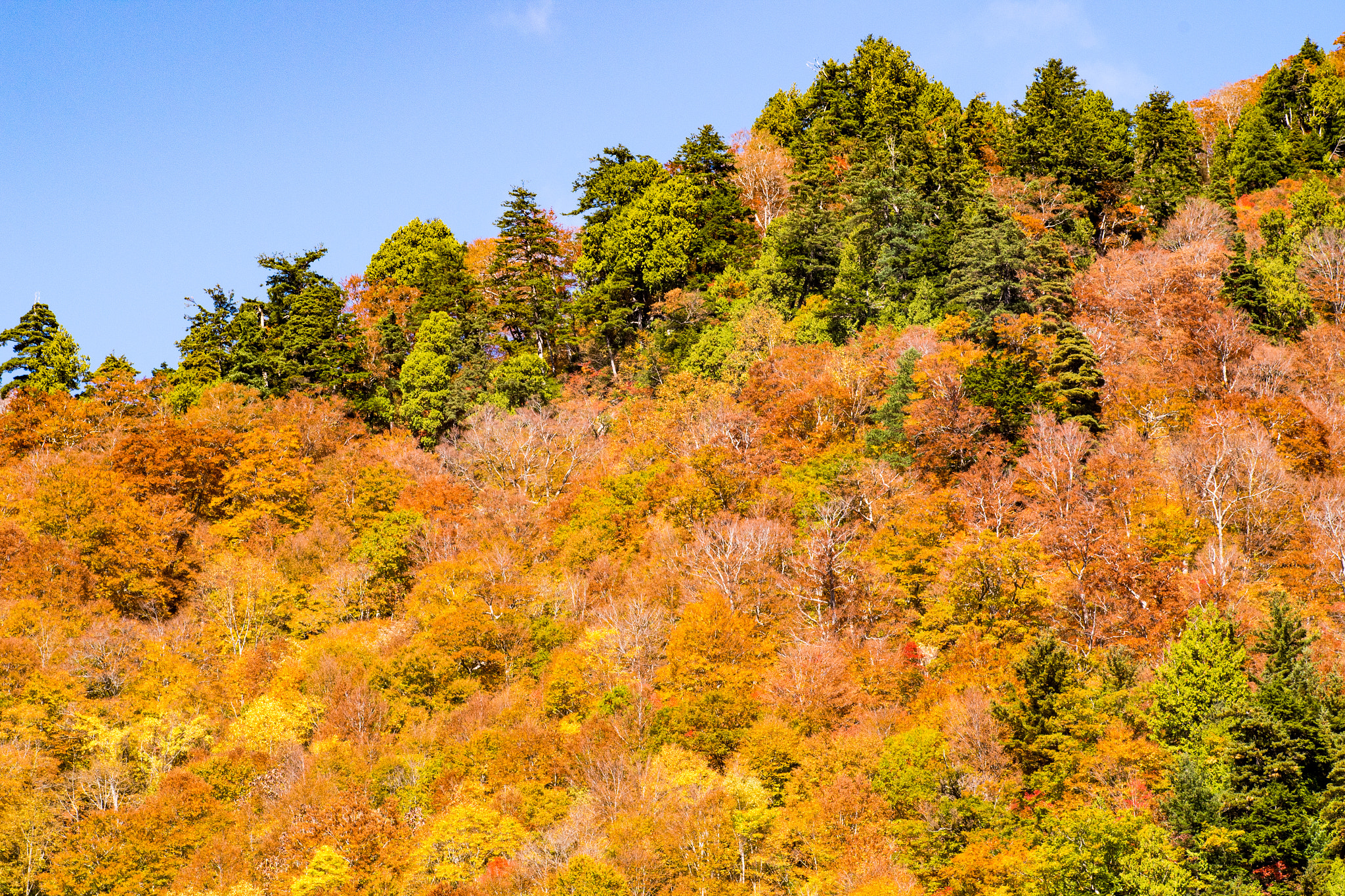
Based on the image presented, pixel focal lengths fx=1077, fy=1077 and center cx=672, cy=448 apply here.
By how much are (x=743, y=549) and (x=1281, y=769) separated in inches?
911

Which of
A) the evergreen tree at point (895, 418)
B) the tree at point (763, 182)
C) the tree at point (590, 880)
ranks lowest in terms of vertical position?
the tree at point (590, 880)

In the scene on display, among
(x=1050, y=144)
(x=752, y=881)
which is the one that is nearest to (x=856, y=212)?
(x=1050, y=144)

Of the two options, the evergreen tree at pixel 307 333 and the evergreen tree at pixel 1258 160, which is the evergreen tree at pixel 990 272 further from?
the evergreen tree at pixel 307 333

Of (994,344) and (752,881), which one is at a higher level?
(994,344)

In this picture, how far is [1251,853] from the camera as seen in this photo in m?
33.5

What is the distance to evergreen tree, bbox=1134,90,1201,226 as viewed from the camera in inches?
2820

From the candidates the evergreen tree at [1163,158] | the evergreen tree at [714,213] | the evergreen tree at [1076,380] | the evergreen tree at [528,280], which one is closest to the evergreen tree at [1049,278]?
the evergreen tree at [1076,380]

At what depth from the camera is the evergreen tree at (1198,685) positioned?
36.0 m

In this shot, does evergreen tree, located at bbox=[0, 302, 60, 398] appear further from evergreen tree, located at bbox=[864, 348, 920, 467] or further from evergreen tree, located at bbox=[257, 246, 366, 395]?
evergreen tree, located at bbox=[864, 348, 920, 467]

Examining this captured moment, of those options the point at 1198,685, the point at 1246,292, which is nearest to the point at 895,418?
the point at 1246,292

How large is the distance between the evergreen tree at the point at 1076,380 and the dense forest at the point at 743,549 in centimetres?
40

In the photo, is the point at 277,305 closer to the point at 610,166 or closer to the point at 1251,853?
the point at 610,166

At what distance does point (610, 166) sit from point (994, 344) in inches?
1372

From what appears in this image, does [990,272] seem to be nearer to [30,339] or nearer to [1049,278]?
[1049,278]
